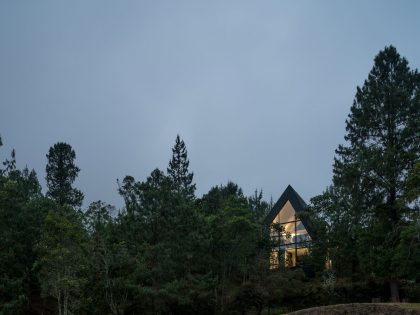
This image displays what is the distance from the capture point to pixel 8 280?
24781 mm

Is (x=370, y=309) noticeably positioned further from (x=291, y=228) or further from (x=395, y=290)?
(x=291, y=228)

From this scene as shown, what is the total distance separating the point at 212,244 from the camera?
27234 mm

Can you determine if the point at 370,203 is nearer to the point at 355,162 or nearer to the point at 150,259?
the point at 355,162

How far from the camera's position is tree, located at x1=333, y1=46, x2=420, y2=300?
24.4m

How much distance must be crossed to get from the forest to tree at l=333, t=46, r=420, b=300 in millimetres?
55

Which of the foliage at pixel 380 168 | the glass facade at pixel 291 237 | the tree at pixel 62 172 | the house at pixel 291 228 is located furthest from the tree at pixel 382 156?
the tree at pixel 62 172

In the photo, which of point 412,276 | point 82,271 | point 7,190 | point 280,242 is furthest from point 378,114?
point 7,190

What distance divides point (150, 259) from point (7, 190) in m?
8.20

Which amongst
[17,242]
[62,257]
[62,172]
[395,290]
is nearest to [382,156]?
[395,290]

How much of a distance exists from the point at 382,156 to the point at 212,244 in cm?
1014

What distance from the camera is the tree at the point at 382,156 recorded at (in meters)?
24.4

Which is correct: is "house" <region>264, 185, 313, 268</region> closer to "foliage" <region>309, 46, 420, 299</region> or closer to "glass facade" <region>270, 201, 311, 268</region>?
"glass facade" <region>270, 201, 311, 268</region>

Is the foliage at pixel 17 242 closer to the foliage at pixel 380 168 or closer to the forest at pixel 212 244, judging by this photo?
the forest at pixel 212 244

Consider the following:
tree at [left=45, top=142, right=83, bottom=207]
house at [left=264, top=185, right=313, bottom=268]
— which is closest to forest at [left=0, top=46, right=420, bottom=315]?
house at [left=264, top=185, right=313, bottom=268]
